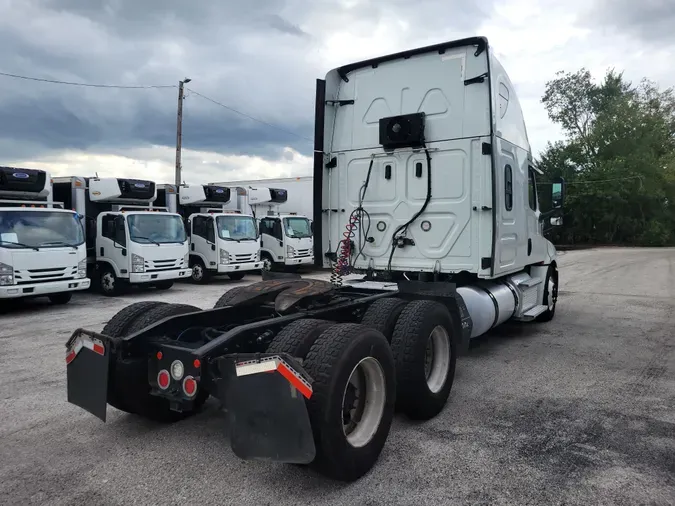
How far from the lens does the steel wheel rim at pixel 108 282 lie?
1234cm

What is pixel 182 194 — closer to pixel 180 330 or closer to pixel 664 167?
pixel 180 330

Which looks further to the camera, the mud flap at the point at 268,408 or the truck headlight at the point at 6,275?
the truck headlight at the point at 6,275

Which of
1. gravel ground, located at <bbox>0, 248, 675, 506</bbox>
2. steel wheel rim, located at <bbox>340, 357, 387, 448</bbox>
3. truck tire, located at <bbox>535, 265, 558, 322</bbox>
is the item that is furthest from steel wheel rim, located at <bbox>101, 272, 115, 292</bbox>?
steel wheel rim, located at <bbox>340, 357, 387, 448</bbox>

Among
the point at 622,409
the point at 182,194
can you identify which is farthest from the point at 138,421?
the point at 182,194

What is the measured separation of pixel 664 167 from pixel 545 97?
16.2m

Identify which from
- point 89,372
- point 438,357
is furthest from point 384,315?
point 89,372

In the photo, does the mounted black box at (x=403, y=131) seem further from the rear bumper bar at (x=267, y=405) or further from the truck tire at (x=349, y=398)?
the rear bumper bar at (x=267, y=405)

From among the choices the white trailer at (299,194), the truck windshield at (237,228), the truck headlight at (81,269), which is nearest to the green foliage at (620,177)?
the white trailer at (299,194)

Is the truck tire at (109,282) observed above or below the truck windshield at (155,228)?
below

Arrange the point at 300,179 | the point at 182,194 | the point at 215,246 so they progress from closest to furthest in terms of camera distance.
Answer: the point at 215,246 < the point at 182,194 < the point at 300,179

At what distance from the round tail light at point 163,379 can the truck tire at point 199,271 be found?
39.2 ft

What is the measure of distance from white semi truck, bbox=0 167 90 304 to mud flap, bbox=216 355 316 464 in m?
8.35

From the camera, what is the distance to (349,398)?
133 inches

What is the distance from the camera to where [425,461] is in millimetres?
3455
